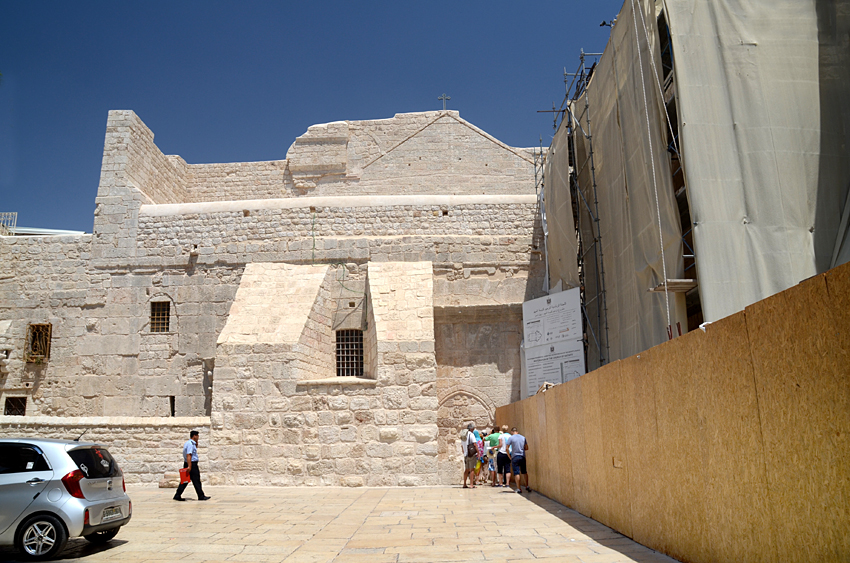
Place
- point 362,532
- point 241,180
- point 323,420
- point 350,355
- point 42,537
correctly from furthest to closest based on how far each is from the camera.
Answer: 1. point 241,180
2. point 350,355
3. point 323,420
4. point 362,532
5. point 42,537

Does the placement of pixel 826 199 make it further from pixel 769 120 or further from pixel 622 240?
pixel 622 240

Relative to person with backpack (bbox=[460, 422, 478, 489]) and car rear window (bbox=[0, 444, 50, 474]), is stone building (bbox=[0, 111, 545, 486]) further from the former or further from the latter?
car rear window (bbox=[0, 444, 50, 474])

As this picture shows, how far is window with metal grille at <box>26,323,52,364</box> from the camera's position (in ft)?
46.4

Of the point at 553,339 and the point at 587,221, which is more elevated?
the point at 587,221

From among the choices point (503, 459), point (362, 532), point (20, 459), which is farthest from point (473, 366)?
point (20, 459)

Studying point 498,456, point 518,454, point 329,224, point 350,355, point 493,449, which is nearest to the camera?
point 518,454

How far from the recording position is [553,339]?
40.4 feet

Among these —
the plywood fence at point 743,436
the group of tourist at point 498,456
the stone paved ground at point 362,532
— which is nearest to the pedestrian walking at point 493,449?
the group of tourist at point 498,456

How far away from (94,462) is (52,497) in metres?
0.55

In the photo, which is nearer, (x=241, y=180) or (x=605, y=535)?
(x=605, y=535)

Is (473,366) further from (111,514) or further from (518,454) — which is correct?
(111,514)

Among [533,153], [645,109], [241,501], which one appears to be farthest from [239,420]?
[533,153]

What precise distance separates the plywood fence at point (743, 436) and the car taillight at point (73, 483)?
471cm

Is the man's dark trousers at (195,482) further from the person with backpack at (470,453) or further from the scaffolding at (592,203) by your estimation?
the scaffolding at (592,203)
